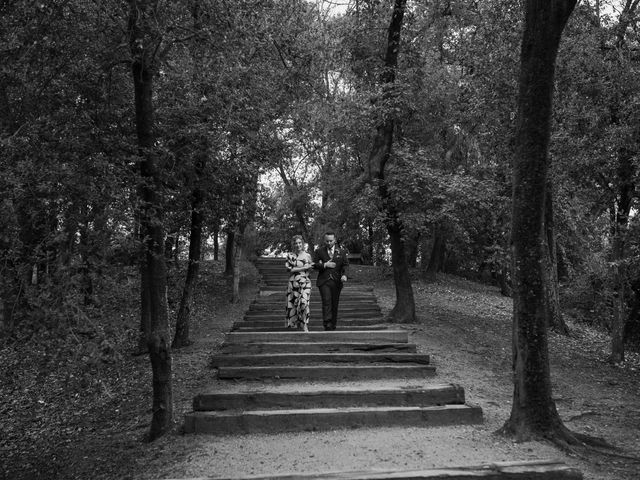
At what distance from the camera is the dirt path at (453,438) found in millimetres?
6062

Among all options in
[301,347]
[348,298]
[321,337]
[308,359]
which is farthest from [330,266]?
[348,298]

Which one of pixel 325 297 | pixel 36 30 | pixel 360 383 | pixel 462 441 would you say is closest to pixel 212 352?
pixel 325 297

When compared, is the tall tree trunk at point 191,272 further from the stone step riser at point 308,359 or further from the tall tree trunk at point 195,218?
the stone step riser at point 308,359

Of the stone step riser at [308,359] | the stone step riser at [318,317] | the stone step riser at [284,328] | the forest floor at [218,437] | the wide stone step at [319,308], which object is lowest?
the forest floor at [218,437]

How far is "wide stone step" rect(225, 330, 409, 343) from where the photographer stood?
33.9ft

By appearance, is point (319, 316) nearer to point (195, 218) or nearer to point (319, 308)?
point (319, 308)

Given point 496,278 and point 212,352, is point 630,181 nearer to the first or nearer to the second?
point 212,352

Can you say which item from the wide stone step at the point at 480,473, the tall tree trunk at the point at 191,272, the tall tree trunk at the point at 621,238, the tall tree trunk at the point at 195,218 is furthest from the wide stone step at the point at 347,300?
the wide stone step at the point at 480,473

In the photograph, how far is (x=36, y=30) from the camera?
276 inches

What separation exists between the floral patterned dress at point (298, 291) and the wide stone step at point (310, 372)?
1999mm

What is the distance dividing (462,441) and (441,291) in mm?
14096

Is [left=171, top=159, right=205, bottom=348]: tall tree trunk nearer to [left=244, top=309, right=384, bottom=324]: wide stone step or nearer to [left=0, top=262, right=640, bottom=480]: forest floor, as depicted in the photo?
[left=0, top=262, right=640, bottom=480]: forest floor

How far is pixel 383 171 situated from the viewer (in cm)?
1401

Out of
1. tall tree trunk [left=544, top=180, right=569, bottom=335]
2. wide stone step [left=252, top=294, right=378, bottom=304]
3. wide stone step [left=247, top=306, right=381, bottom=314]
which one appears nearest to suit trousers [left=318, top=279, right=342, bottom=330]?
wide stone step [left=247, top=306, right=381, bottom=314]
